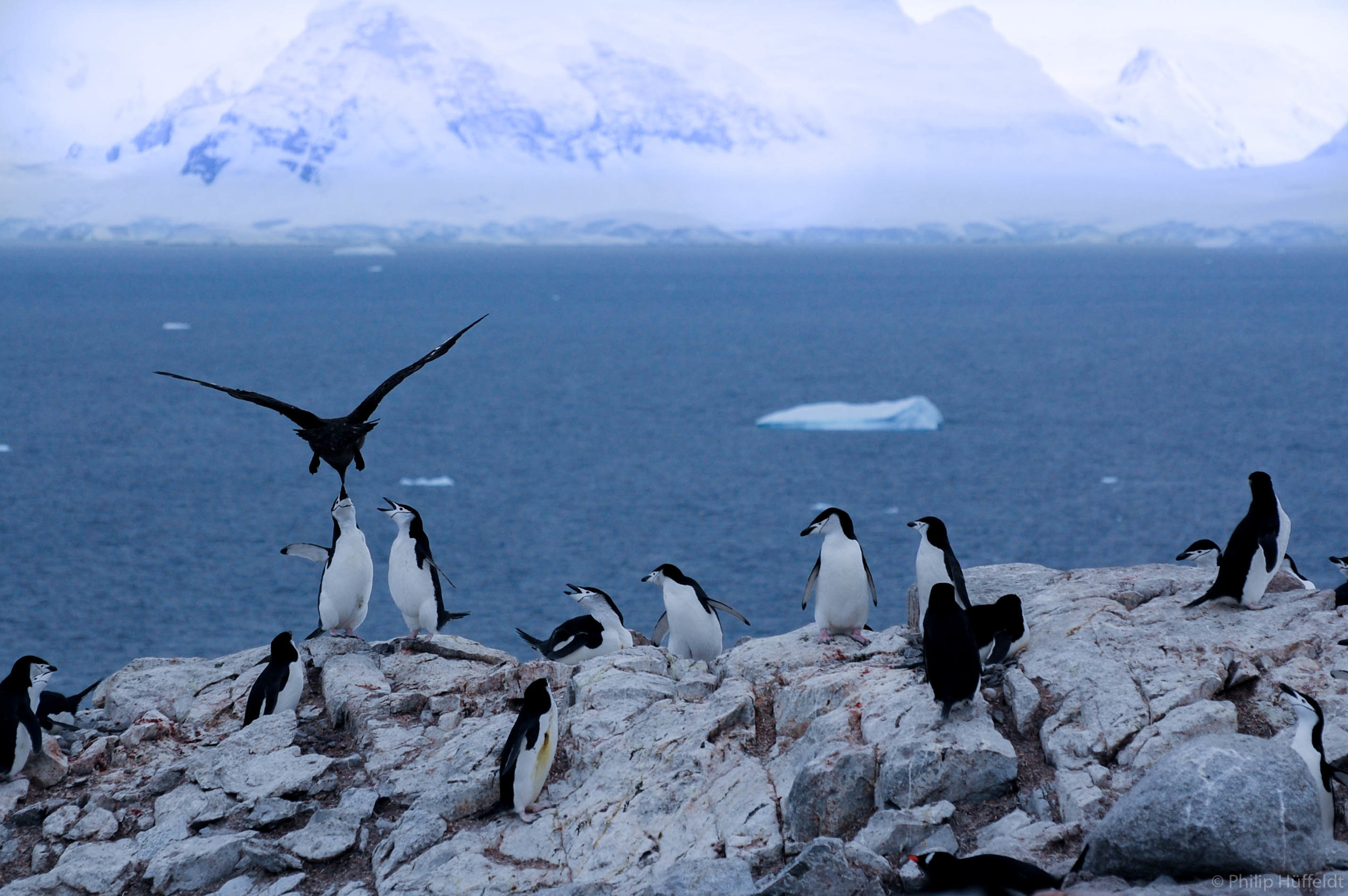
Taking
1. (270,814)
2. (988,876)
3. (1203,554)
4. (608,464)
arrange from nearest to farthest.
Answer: (988,876) < (270,814) < (1203,554) < (608,464)

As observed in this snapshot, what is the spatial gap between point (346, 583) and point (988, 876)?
916cm

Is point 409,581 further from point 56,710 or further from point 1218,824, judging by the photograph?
point 1218,824

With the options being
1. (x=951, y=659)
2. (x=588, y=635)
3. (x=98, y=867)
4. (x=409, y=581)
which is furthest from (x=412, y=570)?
(x=951, y=659)

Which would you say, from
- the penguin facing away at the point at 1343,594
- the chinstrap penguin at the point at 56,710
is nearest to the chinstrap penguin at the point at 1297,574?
the penguin facing away at the point at 1343,594

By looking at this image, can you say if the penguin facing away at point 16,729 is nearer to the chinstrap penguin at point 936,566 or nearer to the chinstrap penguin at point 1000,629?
the chinstrap penguin at point 936,566

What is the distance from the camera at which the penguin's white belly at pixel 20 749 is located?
1205 centimetres

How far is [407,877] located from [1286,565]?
1062 cm

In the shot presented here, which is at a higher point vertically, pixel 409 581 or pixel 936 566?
pixel 936 566

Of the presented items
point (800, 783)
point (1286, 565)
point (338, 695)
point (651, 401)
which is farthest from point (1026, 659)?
point (651, 401)

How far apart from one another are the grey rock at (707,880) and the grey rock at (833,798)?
25.9 inches

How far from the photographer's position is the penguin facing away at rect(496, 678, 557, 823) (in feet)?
35.4

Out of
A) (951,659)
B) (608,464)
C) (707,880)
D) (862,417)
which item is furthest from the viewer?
(862,417)

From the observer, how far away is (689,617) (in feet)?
46.0

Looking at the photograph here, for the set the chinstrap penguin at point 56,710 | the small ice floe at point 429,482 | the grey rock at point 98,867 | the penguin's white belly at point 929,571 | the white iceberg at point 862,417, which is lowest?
the small ice floe at point 429,482
